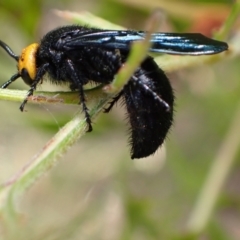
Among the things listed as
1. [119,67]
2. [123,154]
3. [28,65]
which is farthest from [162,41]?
[123,154]

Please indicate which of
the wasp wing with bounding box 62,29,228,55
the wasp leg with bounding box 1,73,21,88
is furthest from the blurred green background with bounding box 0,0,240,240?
the wasp wing with bounding box 62,29,228,55

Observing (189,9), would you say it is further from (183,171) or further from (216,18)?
(183,171)

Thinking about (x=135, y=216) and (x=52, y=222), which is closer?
(x=135, y=216)

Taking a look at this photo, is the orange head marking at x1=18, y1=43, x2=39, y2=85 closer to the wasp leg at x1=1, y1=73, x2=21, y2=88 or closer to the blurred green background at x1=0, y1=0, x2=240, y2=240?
the wasp leg at x1=1, y1=73, x2=21, y2=88

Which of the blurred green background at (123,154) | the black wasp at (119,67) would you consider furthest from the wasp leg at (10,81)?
the blurred green background at (123,154)

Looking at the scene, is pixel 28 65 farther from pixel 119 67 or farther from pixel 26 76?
pixel 119 67

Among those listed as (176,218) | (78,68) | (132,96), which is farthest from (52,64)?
(176,218)

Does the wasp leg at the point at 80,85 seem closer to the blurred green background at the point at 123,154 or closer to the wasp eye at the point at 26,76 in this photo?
the wasp eye at the point at 26,76
